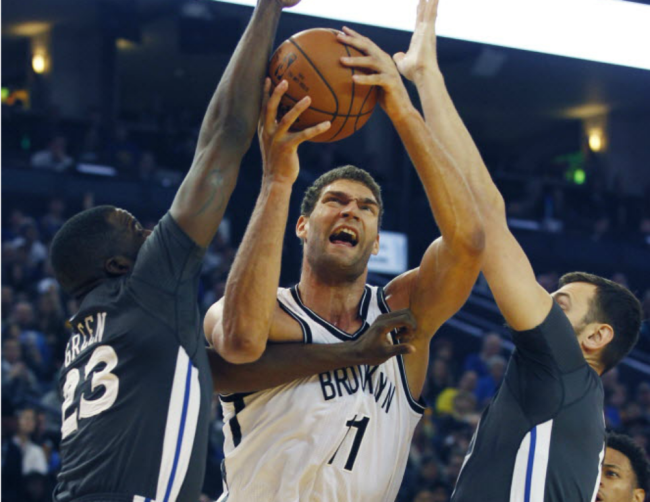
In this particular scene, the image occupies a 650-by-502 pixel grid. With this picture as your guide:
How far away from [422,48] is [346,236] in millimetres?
793

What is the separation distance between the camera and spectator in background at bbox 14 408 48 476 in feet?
24.1

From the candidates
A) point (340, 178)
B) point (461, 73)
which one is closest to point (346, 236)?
point (340, 178)

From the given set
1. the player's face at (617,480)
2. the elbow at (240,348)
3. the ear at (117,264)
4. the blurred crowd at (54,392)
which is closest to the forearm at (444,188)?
the elbow at (240,348)

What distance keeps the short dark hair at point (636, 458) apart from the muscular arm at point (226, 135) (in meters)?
2.10

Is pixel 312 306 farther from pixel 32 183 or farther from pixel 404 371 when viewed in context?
pixel 32 183

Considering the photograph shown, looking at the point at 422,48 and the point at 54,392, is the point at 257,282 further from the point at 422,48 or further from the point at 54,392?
the point at 54,392

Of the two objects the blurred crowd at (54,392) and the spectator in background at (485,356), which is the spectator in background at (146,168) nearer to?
the blurred crowd at (54,392)

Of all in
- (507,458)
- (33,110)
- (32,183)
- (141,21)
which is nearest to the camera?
(507,458)

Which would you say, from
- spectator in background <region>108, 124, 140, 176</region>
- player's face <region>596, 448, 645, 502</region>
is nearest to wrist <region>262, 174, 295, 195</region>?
player's face <region>596, 448, 645, 502</region>

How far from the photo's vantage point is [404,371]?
3555 millimetres

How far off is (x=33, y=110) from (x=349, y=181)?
1198cm

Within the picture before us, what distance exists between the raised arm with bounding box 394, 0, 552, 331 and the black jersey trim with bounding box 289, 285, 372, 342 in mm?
507

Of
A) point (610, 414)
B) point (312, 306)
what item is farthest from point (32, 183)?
point (312, 306)

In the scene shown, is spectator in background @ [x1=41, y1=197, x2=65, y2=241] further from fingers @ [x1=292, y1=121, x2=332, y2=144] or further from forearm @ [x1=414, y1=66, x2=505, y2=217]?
fingers @ [x1=292, y1=121, x2=332, y2=144]
